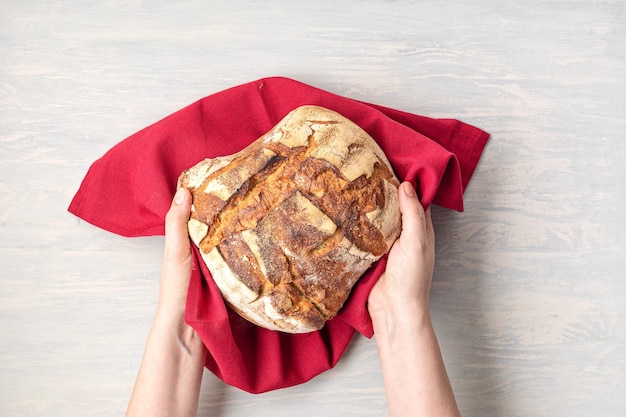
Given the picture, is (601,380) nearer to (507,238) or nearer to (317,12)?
(507,238)

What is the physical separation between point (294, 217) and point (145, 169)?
41 centimetres

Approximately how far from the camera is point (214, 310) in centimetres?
121

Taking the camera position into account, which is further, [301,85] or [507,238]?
[507,238]

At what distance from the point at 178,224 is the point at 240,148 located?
0.27 metres

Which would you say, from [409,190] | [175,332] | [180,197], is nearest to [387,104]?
[409,190]

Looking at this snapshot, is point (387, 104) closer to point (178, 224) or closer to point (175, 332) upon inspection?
point (178, 224)

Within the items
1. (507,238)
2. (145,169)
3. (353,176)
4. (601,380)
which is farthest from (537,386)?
(145,169)

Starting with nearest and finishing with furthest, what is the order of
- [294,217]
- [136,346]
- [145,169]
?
[294,217]
[145,169]
[136,346]

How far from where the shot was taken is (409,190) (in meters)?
1.23

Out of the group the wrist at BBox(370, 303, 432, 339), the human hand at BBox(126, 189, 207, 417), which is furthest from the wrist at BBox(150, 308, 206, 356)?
the wrist at BBox(370, 303, 432, 339)

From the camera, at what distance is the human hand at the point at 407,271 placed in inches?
48.0

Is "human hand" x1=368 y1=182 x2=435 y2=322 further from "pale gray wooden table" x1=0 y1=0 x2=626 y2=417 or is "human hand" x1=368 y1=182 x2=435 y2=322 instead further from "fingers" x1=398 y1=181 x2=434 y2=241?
"pale gray wooden table" x1=0 y1=0 x2=626 y2=417

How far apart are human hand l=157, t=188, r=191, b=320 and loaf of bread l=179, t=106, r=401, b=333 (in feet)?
0.08

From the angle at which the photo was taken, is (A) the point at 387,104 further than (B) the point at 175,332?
Yes
